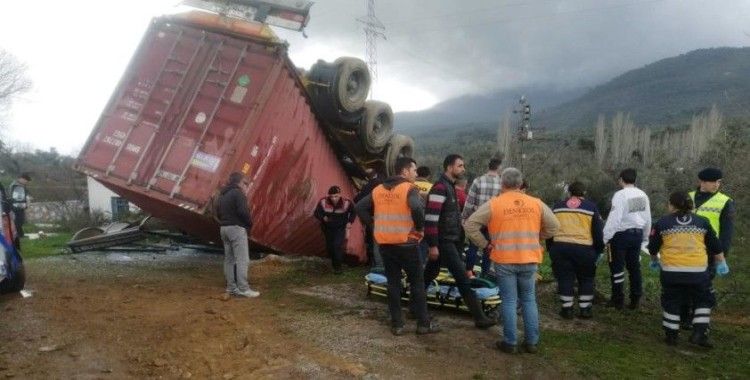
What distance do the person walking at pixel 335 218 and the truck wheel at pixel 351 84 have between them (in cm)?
123

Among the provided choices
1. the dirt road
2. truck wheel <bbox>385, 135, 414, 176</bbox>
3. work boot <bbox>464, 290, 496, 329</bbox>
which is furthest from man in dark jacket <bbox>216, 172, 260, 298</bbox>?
truck wheel <bbox>385, 135, 414, 176</bbox>

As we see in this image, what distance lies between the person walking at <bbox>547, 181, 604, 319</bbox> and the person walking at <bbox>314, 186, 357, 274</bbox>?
9.95 feet

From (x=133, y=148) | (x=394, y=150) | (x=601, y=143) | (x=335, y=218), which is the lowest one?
(x=335, y=218)

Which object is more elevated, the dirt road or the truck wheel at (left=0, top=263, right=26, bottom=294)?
the truck wheel at (left=0, top=263, right=26, bottom=294)

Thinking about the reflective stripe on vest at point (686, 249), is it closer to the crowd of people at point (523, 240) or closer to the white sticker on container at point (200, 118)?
the crowd of people at point (523, 240)

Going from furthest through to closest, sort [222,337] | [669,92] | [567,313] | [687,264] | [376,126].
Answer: [669,92]
[376,126]
[567,313]
[687,264]
[222,337]

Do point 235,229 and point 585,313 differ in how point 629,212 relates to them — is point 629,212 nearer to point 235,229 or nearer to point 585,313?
point 585,313

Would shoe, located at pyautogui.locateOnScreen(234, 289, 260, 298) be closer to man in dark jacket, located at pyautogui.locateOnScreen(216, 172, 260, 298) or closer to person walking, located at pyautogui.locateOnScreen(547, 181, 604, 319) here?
man in dark jacket, located at pyautogui.locateOnScreen(216, 172, 260, 298)

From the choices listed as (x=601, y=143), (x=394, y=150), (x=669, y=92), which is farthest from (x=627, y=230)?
(x=669, y=92)

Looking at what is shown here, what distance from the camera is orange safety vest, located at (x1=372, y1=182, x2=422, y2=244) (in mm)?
4953

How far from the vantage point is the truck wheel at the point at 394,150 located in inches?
365

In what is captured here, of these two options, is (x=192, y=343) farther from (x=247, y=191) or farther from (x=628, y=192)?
(x=628, y=192)

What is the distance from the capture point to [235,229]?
6.36 metres

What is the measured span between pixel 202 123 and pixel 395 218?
326 centimetres
